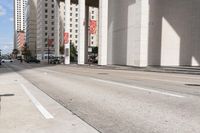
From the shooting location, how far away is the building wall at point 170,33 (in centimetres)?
4309

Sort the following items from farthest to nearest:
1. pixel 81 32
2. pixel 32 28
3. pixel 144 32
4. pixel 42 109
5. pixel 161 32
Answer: pixel 32 28
pixel 81 32
pixel 161 32
pixel 144 32
pixel 42 109

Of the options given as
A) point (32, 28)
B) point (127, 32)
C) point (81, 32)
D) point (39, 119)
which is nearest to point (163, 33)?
point (127, 32)

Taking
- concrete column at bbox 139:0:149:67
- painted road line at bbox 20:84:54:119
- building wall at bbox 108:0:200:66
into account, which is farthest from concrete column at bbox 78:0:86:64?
painted road line at bbox 20:84:54:119

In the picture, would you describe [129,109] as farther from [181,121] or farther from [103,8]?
[103,8]

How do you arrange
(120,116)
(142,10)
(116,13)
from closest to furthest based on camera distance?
(120,116) → (142,10) → (116,13)

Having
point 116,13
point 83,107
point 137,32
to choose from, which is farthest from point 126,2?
point 83,107

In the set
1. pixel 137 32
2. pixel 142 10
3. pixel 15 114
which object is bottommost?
pixel 15 114

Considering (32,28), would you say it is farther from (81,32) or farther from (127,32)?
(127,32)

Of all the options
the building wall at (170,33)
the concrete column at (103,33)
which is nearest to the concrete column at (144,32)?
the building wall at (170,33)

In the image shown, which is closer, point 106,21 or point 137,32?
point 137,32

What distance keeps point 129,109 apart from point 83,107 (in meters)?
1.54

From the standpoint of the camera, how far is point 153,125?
23.4 feet

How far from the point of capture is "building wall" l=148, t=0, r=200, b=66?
1697 inches

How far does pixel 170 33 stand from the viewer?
145ft
